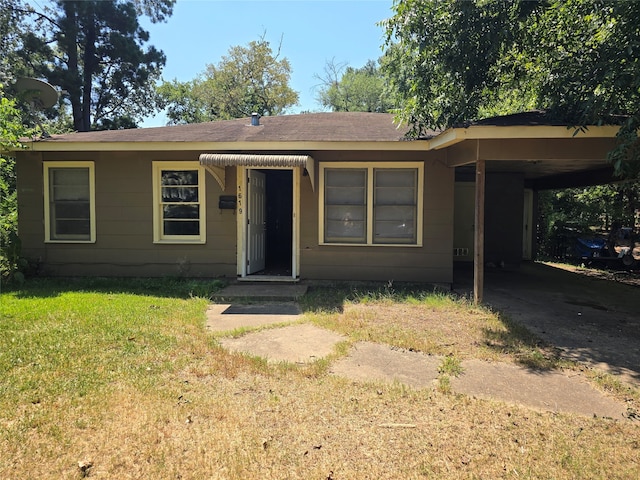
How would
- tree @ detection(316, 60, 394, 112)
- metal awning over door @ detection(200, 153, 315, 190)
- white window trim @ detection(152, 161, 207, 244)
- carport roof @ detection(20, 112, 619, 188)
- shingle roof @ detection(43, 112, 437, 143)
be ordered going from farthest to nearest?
tree @ detection(316, 60, 394, 112) → white window trim @ detection(152, 161, 207, 244) → shingle roof @ detection(43, 112, 437, 143) → metal awning over door @ detection(200, 153, 315, 190) → carport roof @ detection(20, 112, 619, 188)

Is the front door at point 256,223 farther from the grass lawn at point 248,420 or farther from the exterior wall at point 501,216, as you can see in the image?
the exterior wall at point 501,216

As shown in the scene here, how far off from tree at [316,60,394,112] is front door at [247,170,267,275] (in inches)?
845

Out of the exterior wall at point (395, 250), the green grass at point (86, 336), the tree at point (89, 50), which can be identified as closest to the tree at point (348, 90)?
the tree at point (89, 50)

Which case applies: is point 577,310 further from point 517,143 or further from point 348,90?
point 348,90

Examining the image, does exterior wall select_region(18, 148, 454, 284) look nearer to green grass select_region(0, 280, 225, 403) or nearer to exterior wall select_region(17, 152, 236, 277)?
exterior wall select_region(17, 152, 236, 277)

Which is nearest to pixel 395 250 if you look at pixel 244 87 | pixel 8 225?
pixel 8 225

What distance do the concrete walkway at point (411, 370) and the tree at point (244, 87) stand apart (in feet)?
79.8

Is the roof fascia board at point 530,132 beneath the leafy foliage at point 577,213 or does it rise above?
above

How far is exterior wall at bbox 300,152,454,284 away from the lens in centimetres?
743

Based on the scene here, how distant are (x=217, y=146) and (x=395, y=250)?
3.66 metres

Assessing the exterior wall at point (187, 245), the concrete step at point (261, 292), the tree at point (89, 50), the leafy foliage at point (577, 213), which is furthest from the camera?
the tree at point (89, 50)

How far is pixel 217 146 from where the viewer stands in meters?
7.35

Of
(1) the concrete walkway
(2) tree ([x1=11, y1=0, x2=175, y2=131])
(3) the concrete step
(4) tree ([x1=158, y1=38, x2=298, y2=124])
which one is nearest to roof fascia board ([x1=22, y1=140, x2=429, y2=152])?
(3) the concrete step

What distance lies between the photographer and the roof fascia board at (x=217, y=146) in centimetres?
705
